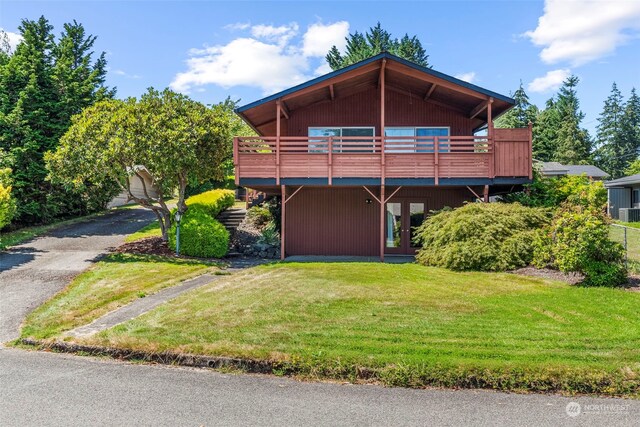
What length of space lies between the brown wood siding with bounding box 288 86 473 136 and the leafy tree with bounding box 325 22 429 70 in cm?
3868

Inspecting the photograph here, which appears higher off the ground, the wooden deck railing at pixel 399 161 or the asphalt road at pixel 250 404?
the wooden deck railing at pixel 399 161

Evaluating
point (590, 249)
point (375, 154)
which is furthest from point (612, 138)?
point (590, 249)

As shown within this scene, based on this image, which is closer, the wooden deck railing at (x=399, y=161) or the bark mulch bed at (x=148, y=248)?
the wooden deck railing at (x=399, y=161)

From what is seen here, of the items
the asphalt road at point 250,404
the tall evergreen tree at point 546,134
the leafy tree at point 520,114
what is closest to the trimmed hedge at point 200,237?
the asphalt road at point 250,404

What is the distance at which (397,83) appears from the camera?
16.9 m

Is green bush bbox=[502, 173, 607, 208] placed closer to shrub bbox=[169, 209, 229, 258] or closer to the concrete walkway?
the concrete walkway

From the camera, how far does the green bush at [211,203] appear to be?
1788 cm

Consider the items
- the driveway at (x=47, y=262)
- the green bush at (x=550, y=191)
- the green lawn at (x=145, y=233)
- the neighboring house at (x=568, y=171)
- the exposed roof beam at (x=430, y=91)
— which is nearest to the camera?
the driveway at (x=47, y=262)

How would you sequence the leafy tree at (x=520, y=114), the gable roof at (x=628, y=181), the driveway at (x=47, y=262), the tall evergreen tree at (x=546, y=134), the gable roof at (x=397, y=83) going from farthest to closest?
1. the tall evergreen tree at (x=546, y=134)
2. the leafy tree at (x=520, y=114)
3. the gable roof at (x=628, y=181)
4. the gable roof at (x=397, y=83)
5. the driveway at (x=47, y=262)

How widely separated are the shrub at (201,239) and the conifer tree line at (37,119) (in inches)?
253

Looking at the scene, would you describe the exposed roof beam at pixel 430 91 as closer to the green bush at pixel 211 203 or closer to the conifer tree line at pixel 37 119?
the green bush at pixel 211 203

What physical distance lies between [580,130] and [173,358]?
208ft

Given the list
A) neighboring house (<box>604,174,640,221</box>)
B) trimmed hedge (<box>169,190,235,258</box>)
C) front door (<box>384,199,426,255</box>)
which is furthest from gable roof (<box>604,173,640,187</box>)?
trimmed hedge (<box>169,190,235,258</box>)

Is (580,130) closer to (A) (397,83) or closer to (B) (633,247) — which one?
(B) (633,247)
